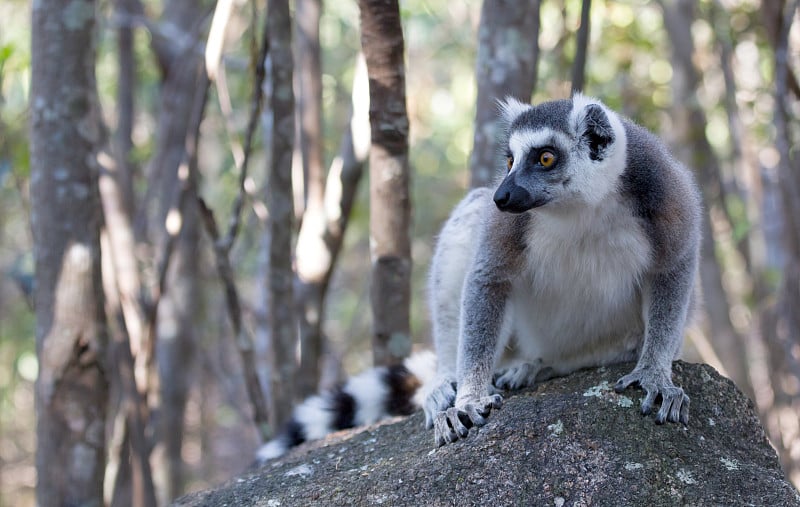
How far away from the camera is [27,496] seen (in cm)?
1309

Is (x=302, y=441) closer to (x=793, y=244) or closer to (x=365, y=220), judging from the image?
(x=793, y=244)

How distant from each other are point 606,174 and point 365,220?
851 centimetres

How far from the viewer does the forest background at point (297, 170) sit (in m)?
5.61

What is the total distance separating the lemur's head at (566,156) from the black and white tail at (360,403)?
1.35 m

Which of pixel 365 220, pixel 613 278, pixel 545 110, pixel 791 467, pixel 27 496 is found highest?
pixel 545 110

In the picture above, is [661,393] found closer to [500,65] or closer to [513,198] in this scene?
[513,198]

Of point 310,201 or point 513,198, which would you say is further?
point 310,201

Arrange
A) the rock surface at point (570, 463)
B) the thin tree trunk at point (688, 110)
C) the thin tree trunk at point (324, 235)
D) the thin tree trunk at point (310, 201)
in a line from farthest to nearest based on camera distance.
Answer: the thin tree trunk at point (688, 110) → the thin tree trunk at point (310, 201) → the thin tree trunk at point (324, 235) → the rock surface at point (570, 463)

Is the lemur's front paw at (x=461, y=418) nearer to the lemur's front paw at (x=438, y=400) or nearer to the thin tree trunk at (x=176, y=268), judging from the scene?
the lemur's front paw at (x=438, y=400)

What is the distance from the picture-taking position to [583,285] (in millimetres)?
3787

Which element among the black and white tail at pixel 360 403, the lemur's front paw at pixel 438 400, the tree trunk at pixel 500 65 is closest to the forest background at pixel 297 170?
the tree trunk at pixel 500 65

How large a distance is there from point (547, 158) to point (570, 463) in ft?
4.07

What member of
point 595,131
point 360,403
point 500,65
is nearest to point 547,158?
point 595,131

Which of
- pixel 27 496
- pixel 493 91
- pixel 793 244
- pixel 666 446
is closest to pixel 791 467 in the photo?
pixel 793 244
